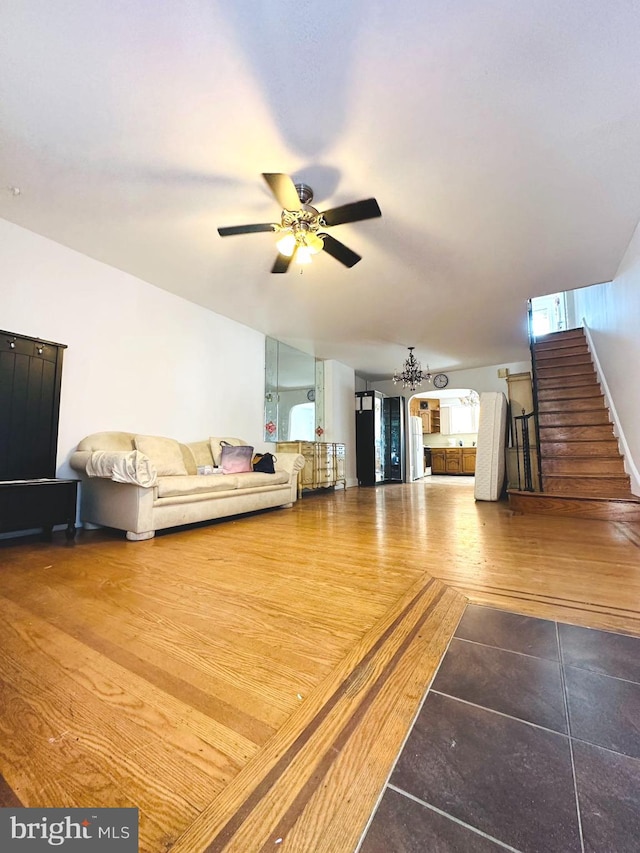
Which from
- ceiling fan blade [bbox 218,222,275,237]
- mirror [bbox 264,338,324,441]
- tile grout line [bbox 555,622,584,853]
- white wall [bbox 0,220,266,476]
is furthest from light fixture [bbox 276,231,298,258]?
mirror [bbox 264,338,324,441]

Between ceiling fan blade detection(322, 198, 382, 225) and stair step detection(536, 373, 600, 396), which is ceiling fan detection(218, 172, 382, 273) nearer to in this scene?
ceiling fan blade detection(322, 198, 382, 225)

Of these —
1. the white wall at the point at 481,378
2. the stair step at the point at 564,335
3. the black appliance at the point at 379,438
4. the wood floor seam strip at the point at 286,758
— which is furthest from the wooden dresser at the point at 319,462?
the wood floor seam strip at the point at 286,758

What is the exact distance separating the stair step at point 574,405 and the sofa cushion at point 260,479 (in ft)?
12.0

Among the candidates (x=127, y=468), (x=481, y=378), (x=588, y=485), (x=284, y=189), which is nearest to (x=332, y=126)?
(x=284, y=189)

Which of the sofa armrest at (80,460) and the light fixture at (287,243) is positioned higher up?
the light fixture at (287,243)

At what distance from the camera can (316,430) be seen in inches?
277

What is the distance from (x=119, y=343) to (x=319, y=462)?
12.1 feet

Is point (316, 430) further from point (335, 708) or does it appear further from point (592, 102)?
point (335, 708)

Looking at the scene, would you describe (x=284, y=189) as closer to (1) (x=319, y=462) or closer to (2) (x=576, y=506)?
(2) (x=576, y=506)

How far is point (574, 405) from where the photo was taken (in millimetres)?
4570

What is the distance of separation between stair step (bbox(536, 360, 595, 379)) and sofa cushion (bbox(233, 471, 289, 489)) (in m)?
4.18

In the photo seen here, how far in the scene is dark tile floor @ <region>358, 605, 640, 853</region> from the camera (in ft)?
1.91

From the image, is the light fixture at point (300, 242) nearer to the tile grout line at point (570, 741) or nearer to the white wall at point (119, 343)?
the white wall at point (119, 343)

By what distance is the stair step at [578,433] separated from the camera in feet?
13.5
